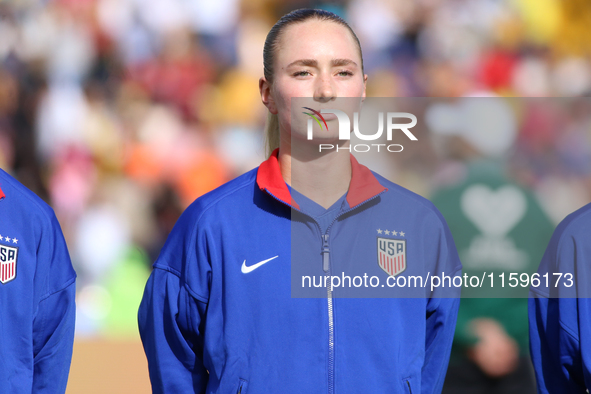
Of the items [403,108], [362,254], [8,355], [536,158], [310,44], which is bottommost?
[8,355]

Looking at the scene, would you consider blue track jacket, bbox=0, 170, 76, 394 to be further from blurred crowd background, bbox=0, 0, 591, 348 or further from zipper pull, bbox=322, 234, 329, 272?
blurred crowd background, bbox=0, 0, 591, 348

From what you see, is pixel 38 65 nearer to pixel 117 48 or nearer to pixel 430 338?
pixel 117 48

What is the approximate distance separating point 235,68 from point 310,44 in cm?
243

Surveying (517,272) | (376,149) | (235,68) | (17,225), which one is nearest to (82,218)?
(235,68)

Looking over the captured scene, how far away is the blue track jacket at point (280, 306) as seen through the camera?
1836 millimetres

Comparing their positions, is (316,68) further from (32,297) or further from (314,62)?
(32,297)

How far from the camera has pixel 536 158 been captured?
3.45 m

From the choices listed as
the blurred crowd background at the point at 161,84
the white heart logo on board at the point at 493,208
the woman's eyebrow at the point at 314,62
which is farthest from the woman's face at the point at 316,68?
the blurred crowd background at the point at 161,84

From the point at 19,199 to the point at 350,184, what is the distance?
97 centimetres

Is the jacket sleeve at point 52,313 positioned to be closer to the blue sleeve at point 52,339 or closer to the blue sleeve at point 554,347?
the blue sleeve at point 52,339

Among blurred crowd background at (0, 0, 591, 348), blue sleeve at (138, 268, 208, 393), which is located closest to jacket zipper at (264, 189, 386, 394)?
blue sleeve at (138, 268, 208, 393)

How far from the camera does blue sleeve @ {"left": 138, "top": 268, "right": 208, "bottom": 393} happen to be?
194 cm

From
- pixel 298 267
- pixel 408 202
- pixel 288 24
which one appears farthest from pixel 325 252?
pixel 288 24

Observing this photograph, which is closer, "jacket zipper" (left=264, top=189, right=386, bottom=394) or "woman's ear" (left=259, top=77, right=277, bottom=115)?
"jacket zipper" (left=264, top=189, right=386, bottom=394)
